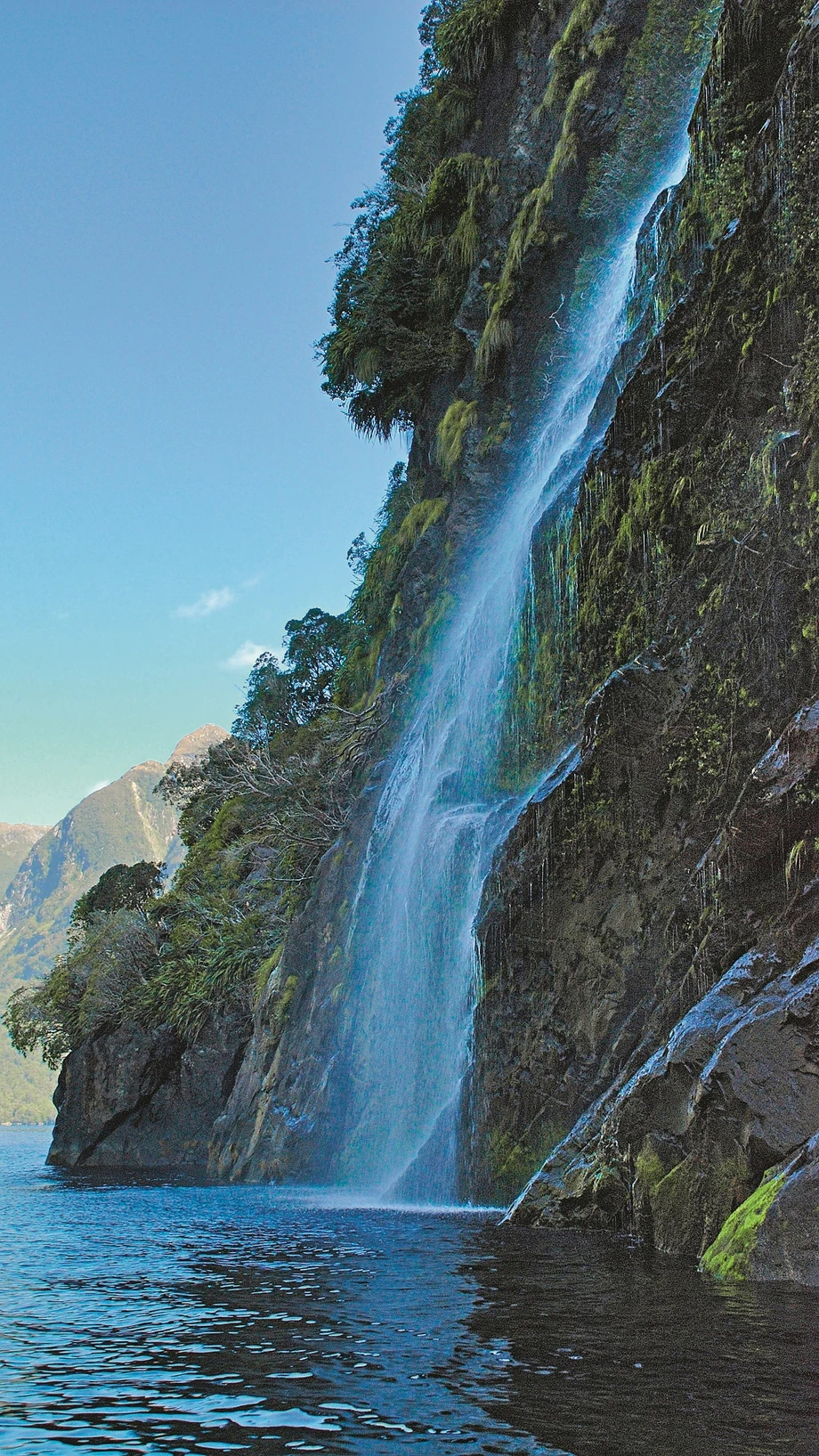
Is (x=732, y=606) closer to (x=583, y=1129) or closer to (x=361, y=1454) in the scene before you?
(x=583, y=1129)

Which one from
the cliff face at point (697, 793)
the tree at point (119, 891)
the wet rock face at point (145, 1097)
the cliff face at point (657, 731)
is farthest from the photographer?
the tree at point (119, 891)

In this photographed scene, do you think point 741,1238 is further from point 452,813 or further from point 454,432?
point 454,432

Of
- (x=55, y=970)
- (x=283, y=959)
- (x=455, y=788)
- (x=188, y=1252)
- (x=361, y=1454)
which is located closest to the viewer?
(x=361, y=1454)

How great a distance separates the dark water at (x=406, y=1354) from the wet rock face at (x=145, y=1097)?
58.1ft

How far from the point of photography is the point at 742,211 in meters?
11.8

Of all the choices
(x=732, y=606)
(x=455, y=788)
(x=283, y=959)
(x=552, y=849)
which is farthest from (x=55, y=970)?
(x=732, y=606)

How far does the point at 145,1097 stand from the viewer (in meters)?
27.8

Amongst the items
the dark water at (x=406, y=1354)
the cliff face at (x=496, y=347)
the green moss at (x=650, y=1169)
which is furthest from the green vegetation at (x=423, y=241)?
the dark water at (x=406, y=1354)

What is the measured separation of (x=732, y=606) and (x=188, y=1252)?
301 inches

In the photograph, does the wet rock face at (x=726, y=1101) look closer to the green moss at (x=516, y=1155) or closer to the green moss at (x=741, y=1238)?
the green moss at (x=741, y=1238)

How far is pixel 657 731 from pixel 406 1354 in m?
7.46

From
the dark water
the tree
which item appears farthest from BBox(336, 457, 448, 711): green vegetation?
the dark water

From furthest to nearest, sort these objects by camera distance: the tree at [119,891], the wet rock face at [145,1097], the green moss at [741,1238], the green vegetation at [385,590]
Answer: the tree at [119,891] < the wet rock face at [145,1097] < the green vegetation at [385,590] < the green moss at [741,1238]

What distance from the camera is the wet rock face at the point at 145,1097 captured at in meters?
26.1
